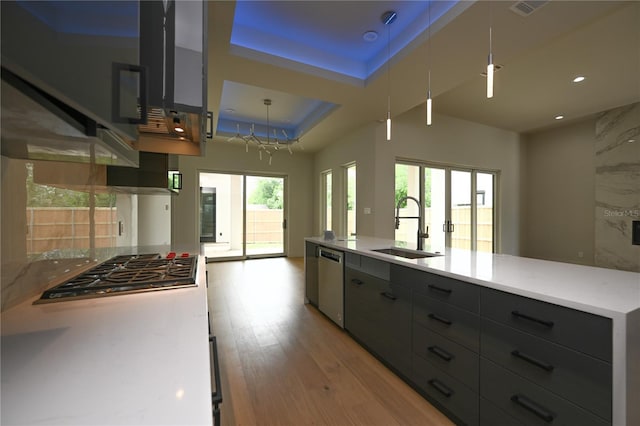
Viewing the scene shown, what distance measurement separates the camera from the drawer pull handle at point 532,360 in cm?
110

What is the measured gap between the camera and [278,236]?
7102 mm

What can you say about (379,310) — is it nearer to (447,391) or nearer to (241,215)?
(447,391)

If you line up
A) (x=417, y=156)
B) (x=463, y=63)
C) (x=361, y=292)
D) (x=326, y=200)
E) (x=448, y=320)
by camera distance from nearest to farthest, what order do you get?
(x=448, y=320) → (x=361, y=292) → (x=463, y=63) → (x=417, y=156) → (x=326, y=200)

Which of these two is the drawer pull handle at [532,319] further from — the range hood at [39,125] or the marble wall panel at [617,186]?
the marble wall panel at [617,186]

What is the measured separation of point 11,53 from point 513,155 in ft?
25.8

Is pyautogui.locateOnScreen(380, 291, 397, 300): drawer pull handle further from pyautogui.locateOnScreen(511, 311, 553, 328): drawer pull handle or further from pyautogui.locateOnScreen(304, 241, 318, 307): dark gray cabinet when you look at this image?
pyautogui.locateOnScreen(304, 241, 318, 307): dark gray cabinet

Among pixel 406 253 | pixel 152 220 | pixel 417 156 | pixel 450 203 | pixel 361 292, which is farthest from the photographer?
pixel 450 203

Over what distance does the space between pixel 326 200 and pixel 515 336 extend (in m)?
5.77

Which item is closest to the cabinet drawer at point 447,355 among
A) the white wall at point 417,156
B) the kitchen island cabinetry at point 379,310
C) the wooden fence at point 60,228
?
the kitchen island cabinetry at point 379,310

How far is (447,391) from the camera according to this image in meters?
1.53

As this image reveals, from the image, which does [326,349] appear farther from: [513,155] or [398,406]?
[513,155]

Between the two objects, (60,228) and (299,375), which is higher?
(60,228)

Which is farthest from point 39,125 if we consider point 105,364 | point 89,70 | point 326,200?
point 326,200

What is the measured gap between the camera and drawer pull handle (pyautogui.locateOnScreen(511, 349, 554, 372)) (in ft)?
3.61
